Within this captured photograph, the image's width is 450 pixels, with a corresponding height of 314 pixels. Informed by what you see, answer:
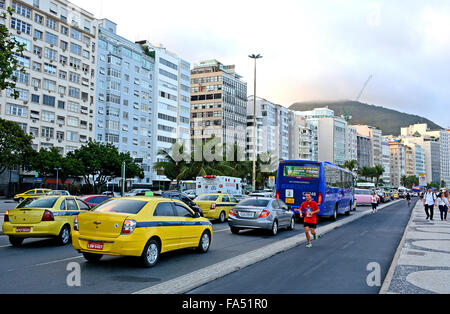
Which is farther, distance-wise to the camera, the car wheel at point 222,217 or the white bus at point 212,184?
the white bus at point 212,184

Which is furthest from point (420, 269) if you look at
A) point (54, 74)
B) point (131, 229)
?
point (54, 74)

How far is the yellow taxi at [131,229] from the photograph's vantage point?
8508 millimetres

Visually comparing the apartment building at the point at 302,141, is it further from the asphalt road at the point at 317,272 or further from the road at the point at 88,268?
the road at the point at 88,268

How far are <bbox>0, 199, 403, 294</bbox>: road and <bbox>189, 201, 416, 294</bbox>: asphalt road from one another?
39 cm

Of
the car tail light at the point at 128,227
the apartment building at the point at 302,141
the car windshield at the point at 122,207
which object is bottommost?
the car tail light at the point at 128,227

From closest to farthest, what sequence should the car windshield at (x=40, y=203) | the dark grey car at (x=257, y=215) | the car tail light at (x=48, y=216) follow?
the car tail light at (x=48, y=216)
the car windshield at (x=40, y=203)
the dark grey car at (x=257, y=215)

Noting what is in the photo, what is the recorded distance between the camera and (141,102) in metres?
84.0

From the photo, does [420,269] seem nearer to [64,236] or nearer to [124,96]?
[64,236]

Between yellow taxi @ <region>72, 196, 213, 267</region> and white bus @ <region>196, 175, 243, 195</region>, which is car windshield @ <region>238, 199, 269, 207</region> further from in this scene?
white bus @ <region>196, 175, 243, 195</region>

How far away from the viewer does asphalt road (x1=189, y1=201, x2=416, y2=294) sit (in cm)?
700

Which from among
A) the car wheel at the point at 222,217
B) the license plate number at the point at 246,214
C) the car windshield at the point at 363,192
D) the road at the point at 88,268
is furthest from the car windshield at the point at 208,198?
the car windshield at the point at 363,192

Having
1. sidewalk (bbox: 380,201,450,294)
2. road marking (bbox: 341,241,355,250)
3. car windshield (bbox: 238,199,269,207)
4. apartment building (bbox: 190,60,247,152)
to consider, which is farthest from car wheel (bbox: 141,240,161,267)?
apartment building (bbox: 190,60,247,152)

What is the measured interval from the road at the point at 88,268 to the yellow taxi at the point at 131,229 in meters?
0.39
